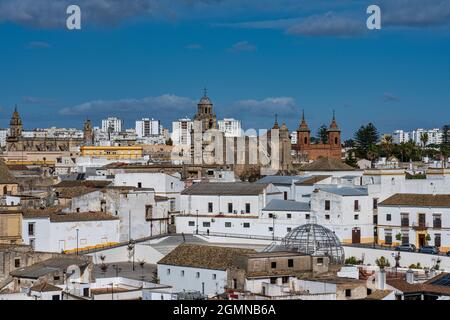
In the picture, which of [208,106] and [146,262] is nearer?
[146,262]

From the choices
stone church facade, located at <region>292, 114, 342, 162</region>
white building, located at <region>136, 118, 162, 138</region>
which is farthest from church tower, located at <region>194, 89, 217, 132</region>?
white building, located at <region>136, 118, 162, 138</region>

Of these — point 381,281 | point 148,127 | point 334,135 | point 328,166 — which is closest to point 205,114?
point 334,135

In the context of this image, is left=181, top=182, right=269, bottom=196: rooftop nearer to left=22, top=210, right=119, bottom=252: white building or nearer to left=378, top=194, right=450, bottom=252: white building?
left=22, top=210, right=119, bottom=252: white building

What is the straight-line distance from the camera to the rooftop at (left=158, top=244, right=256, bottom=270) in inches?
1244

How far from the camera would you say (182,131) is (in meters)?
113

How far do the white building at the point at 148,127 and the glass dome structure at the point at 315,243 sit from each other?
13642 cm

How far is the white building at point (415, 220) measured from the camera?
39.5 m

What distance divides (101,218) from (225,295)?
55.1 feet

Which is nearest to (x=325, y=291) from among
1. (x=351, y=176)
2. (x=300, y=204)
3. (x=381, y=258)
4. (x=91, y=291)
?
(x=91, y=291)

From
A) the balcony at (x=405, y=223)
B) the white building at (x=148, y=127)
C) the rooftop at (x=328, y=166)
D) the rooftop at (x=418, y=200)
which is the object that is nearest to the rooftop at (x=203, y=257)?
the balcony at (x=405, y=223)

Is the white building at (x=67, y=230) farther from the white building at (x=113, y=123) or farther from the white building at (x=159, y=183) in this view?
the white building at (x=113, y=123)

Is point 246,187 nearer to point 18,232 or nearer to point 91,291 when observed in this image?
point 18,232

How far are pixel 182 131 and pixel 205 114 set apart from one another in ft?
106
